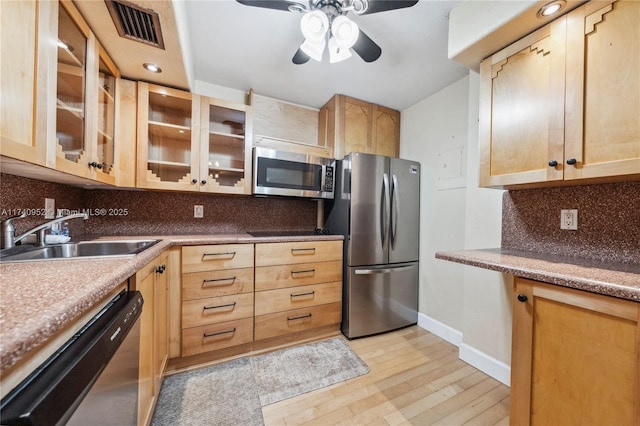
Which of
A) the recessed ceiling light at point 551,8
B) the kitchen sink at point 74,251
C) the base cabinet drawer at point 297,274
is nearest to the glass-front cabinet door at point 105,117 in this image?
the kitchen sink at point 74,251

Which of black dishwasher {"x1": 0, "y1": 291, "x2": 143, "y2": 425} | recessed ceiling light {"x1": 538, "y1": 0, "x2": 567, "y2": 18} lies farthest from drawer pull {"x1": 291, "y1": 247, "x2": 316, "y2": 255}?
recessed ceiling light {"x1": 538, "y1": 0, "x2": 567, "y2": 18}

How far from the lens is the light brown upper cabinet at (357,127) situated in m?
2.54

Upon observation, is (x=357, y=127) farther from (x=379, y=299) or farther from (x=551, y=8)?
(x=379, y=299)

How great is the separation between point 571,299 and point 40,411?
4.92ft

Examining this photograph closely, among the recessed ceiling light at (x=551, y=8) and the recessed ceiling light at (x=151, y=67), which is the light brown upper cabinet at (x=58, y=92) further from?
the recessed ceiling light at (x=551, y=8)

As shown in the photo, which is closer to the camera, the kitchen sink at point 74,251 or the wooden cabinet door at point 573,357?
the wooden cabinet door at point 573,357

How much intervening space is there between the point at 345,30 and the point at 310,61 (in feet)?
2.36

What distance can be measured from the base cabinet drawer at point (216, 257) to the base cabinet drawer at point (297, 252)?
99 mm

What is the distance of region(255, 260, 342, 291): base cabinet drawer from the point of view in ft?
6.40

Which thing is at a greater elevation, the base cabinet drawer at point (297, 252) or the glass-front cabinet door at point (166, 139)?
the glass-front cabinet door at point (166, 139)

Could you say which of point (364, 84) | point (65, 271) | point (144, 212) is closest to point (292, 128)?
point (364, 84)

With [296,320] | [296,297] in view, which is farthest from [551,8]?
[296,320]

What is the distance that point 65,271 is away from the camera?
2.72 ft

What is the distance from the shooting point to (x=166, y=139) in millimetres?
2031
